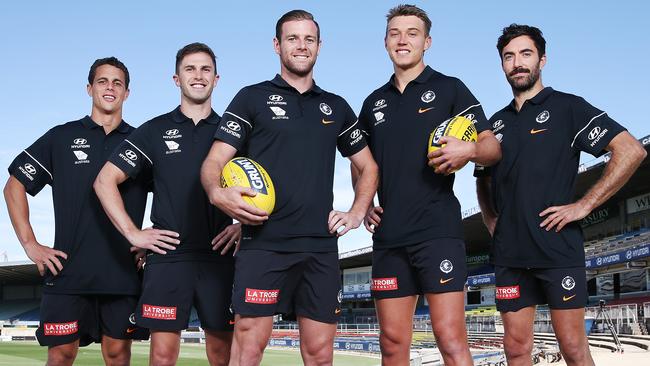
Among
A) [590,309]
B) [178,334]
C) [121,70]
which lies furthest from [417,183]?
[590,309]

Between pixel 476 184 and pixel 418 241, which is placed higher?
pixel 476 184

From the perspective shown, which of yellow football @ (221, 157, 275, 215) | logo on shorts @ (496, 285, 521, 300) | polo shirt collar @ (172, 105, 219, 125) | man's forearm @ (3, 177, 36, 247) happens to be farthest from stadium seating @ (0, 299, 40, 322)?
yellow football @ (221, 157, 275, 215)

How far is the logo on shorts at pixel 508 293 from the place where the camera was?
17.0 feet

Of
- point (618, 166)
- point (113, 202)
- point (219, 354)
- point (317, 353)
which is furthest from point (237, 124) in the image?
point (618, 166)

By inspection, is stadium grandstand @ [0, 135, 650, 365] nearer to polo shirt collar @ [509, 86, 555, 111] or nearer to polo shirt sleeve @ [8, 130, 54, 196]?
polo shirt collar @ [509, 86, 555, 111]

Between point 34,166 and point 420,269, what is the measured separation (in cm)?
326

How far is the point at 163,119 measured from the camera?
5234 mm

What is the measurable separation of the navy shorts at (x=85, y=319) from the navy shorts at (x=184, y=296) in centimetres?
53

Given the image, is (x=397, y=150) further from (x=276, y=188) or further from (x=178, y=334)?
(x=178, y=334)

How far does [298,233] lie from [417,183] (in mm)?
937

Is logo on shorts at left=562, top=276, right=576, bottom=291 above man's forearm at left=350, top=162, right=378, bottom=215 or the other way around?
the other way around

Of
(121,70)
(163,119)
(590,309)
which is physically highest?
(121,70)

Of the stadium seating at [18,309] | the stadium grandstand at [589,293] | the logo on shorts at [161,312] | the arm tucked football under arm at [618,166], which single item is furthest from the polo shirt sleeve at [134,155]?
the stadium seating at [18,309]

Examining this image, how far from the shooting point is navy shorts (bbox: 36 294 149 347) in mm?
5363
